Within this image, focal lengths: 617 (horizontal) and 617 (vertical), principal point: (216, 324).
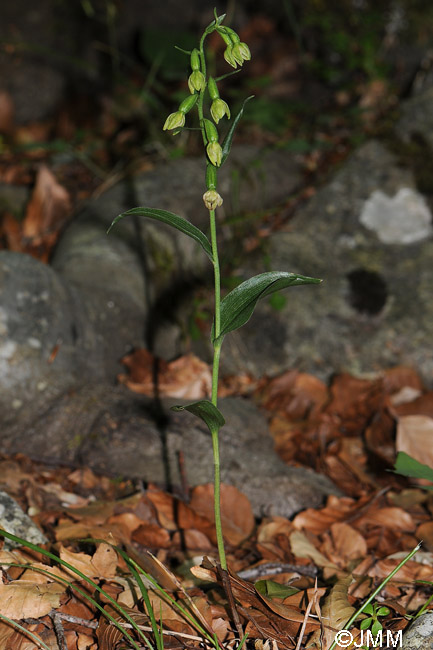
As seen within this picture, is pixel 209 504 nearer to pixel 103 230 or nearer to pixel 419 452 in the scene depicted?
pixel 419 452

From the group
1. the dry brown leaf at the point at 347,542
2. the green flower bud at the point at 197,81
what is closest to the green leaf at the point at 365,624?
the dry brown leaf at the point at 347,542

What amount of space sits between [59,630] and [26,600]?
0.11 meters

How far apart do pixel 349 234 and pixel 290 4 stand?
8.44 ft

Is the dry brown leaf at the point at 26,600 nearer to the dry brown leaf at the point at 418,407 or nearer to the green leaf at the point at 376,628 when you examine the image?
the green leaf at the point at 376,628

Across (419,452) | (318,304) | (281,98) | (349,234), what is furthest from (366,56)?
Result: (419,452)

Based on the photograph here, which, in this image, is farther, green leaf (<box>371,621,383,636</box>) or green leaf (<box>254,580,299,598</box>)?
green leaf (<box>254,580,299,598</box>)

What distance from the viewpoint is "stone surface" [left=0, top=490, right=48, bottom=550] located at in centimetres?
169

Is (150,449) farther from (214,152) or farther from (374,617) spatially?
(214,152)

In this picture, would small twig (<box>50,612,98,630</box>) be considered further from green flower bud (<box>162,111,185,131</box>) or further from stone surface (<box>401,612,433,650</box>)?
green flower bud (<box>162,111,185,131</box>)

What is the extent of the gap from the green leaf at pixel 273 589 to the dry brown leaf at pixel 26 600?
49 centimetres

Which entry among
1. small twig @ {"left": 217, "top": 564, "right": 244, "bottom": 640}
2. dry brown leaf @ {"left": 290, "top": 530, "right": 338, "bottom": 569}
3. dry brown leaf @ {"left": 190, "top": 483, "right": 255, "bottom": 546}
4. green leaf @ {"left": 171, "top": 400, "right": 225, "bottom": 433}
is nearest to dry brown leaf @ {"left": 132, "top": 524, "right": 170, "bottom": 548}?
dry brown leaf @ {"left": 190, "top": 483, "right": 255, "bottom": 546}

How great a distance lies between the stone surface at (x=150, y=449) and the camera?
2.24 m

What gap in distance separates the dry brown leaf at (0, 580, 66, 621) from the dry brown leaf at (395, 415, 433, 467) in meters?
1.42

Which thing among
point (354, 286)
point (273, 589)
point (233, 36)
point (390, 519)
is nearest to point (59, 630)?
point (273, 589)
